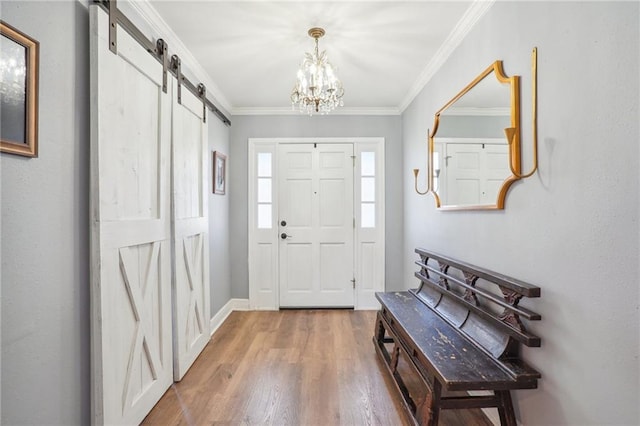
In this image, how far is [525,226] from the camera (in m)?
1.51

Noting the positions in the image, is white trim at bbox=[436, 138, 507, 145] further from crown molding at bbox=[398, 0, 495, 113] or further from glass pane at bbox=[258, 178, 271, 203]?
glass pane at bbox=[258, 178, 271, 203]

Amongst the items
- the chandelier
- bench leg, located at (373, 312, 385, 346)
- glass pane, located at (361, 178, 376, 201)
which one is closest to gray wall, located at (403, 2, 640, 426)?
the chandelier

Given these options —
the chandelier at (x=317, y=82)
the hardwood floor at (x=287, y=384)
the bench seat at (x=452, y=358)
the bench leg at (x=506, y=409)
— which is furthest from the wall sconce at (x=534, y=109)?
the hardwood floor at (x=287, y=384)

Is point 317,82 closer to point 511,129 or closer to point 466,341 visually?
point 511,129

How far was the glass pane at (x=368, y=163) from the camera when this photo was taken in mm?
3840

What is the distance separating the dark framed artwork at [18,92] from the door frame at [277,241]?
266 cm

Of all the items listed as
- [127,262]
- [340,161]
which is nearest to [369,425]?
[127,262]

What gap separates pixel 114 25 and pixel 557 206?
7.36 feet

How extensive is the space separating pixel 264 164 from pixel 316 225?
1.00m

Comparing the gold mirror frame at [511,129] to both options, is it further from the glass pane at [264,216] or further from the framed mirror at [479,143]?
the glass pane at [264,216]

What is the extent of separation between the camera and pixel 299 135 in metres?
3.82

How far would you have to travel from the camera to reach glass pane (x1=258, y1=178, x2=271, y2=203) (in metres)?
3.85

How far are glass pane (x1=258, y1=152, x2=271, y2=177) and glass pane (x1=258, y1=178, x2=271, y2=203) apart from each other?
75 millimetres

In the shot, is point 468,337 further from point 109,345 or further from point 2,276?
point 2,276
